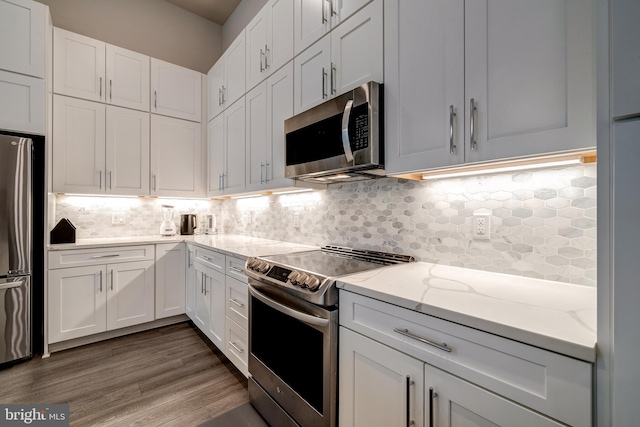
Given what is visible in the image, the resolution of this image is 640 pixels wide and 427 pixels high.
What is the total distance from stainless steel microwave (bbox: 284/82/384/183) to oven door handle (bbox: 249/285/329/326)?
2.42 feet

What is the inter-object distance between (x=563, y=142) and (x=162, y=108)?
11.6 feet

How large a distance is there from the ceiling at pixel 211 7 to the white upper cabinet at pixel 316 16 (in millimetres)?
2282

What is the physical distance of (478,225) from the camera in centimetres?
132

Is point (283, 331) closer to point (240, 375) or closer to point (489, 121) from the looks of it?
point (240, 375)

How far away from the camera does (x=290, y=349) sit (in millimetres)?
1434

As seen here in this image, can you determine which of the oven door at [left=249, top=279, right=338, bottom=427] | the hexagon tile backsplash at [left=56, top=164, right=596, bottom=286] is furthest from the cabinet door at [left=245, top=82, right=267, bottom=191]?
the oven door at [left=249, top=279, right=338, bottom=427]

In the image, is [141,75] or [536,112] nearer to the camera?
[536,112]

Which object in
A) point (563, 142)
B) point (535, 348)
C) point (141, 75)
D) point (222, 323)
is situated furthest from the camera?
point (141, 75)

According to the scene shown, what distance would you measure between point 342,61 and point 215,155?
6.83ft

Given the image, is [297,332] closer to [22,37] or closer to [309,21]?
[309,21]

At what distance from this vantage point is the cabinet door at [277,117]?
201cm

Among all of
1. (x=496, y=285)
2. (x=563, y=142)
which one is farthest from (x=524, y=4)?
(x=496, y=285)

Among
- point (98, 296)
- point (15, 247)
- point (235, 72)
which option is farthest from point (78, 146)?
point (235, 72)

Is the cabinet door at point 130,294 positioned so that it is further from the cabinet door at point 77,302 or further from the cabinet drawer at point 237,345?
the cabinet drawer at point 237,345
